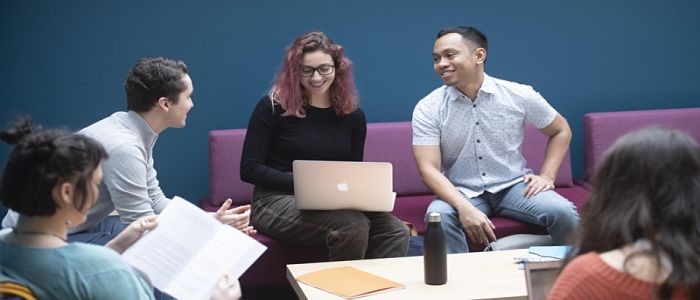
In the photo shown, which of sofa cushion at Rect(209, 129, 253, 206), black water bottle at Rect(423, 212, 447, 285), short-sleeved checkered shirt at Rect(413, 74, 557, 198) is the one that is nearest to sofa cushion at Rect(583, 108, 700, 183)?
short-sleeved checkered shirt at Rect(413, 74, 557, 198)

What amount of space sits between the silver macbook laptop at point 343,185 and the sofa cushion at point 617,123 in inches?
57.9

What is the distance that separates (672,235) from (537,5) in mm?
3160

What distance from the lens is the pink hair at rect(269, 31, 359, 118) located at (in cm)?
342

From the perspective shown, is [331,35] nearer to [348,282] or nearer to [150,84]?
[150,84]

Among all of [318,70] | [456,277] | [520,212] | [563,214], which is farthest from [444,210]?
[456,277]

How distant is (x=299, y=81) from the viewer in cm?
345

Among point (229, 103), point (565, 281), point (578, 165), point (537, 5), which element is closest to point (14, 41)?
point (229, 103)

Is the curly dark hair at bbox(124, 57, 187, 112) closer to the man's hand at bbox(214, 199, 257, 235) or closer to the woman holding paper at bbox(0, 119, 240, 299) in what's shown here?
the man's hand at bbox(214, 199, 257, 235)

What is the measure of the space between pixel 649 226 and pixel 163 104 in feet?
6.09

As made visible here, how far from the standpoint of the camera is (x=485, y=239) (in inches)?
133

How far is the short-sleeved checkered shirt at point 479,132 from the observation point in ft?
11.9

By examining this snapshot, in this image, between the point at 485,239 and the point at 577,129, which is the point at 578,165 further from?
the point at 485,239

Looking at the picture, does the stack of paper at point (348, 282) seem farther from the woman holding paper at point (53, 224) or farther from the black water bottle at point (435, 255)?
the woman holding paper at point (53, 224)

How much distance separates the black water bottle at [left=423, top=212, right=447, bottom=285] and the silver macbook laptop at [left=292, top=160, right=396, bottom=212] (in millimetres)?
555
